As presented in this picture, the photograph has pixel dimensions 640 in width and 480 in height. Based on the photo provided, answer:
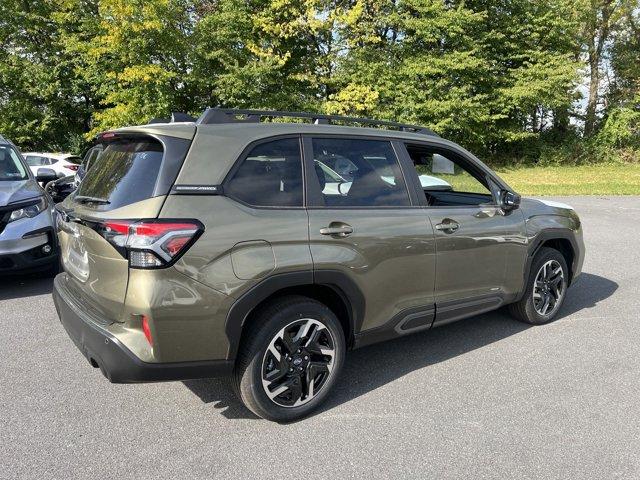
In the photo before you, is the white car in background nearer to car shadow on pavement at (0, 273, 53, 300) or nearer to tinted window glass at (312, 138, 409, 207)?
car shadow on pavement at (0, 273, 53, 300)

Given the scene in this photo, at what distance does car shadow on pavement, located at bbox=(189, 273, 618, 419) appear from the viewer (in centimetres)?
332

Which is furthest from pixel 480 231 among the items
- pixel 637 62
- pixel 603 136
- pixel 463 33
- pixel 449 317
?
pixel 637 62

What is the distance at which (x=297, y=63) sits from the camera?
23812 millimetres

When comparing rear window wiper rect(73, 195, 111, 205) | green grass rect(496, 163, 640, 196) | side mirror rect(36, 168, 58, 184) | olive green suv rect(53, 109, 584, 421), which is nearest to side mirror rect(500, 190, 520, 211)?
olive green suv rect(53, 109, 584, 421)

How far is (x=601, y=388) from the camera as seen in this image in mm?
3428

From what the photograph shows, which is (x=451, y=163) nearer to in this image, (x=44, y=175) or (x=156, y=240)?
(x=156, y=240)

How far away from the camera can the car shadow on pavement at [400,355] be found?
A: 3324 mm

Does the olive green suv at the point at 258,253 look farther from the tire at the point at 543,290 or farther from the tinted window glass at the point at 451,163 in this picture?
the tire at the point at 543,290

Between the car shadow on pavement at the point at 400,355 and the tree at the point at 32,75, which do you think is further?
the tree at the point at 32,75

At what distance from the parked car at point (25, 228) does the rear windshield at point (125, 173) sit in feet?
8.66

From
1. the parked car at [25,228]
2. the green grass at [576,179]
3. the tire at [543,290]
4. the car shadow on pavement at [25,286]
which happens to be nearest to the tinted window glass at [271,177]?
the tire at [543,290]

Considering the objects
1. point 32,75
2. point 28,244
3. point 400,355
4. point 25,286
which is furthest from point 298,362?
point 32,75

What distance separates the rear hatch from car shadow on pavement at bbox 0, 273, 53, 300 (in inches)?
114

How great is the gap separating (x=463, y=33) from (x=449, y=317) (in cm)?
2352
